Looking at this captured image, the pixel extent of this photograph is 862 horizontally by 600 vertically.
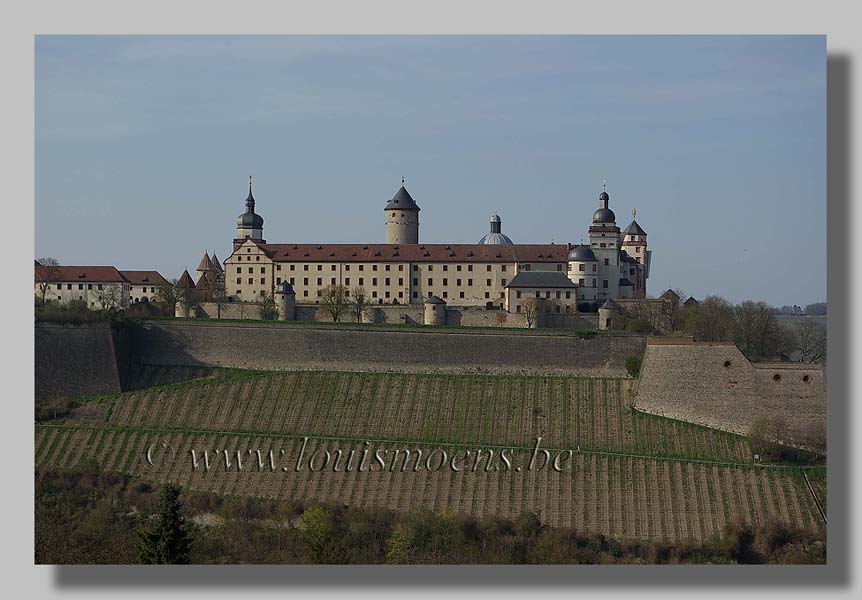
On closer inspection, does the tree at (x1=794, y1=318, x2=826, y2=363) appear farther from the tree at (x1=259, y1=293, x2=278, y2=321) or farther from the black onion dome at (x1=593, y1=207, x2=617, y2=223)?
the tree at (x1=259, y1=293, x2=278, y2=321)

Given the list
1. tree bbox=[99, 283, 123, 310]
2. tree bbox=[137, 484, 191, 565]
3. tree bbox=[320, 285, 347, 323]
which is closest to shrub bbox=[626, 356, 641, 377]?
tree bbox=[320, 285, 347, 323]

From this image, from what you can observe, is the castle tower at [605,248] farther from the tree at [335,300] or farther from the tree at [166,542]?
the tree at [166,542]

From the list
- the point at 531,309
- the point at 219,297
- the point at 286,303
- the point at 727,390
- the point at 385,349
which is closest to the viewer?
the point at 727,390

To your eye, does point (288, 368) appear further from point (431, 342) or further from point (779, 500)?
point (779, 500)

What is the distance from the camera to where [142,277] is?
194ft

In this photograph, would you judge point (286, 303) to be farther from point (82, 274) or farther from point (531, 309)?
point (82, 274)

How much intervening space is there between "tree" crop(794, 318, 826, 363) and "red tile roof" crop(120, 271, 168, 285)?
82.0 feet

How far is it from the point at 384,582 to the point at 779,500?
11786mm

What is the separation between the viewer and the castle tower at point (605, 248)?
52406mm

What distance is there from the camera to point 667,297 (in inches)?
1977

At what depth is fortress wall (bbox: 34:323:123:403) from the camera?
41.6 metres

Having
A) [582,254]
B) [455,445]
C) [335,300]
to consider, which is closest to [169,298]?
[335,300]

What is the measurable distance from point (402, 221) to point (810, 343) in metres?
16.5

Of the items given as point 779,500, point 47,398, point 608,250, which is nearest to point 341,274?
point 608,250
